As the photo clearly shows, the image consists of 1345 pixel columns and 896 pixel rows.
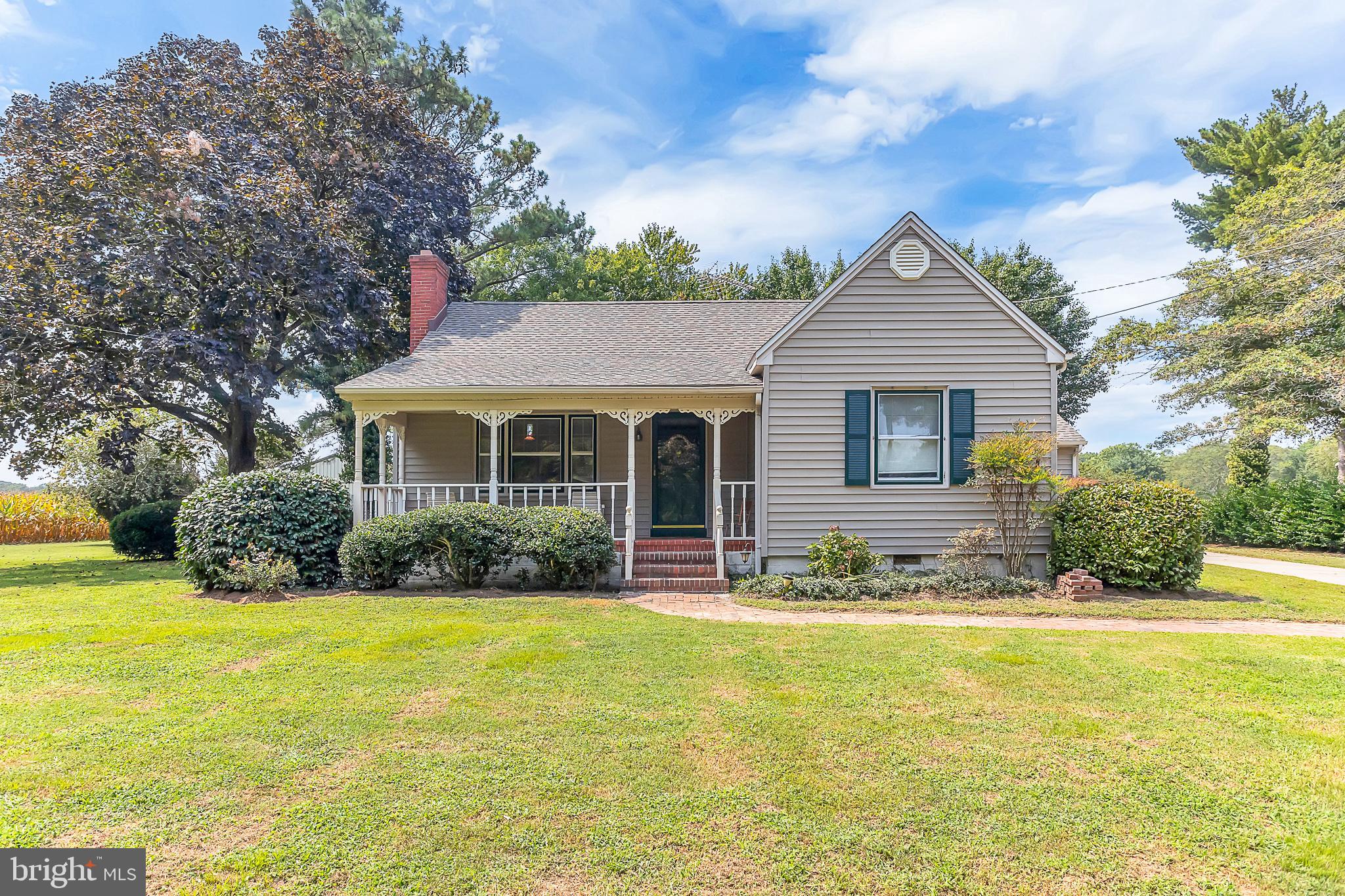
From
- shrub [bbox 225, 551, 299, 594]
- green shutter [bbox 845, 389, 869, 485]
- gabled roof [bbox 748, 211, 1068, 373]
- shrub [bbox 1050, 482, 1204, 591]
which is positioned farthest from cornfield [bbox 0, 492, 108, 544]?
shrub [bbox 1050, 482, 1204, 591]

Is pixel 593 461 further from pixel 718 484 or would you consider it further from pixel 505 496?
pixel 718 484

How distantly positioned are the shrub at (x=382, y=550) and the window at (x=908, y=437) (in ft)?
23.7

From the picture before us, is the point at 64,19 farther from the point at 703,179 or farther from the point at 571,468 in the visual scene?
the point at 703,179

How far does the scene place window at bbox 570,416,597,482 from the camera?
39.3ft

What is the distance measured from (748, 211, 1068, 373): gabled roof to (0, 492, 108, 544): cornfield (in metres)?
24.2

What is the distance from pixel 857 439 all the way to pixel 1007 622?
3428mm

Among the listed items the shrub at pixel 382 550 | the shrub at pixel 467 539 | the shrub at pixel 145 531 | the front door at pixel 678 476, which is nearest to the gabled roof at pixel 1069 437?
the front door at pixel 678 476

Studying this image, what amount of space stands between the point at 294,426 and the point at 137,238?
887 centimetres

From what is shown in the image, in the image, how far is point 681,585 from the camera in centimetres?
941

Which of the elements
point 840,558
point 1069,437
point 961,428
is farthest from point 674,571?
point 1069,437

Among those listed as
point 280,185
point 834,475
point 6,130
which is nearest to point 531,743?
point 834,475

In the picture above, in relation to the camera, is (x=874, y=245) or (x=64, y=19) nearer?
(x=874, y=245)

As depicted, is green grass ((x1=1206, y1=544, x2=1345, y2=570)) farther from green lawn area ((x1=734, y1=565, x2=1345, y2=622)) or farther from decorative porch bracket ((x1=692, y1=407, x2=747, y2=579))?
decorative porch bracket ((x1=692, y1=407, x2=747, y2=579))

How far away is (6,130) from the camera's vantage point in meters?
13.9
